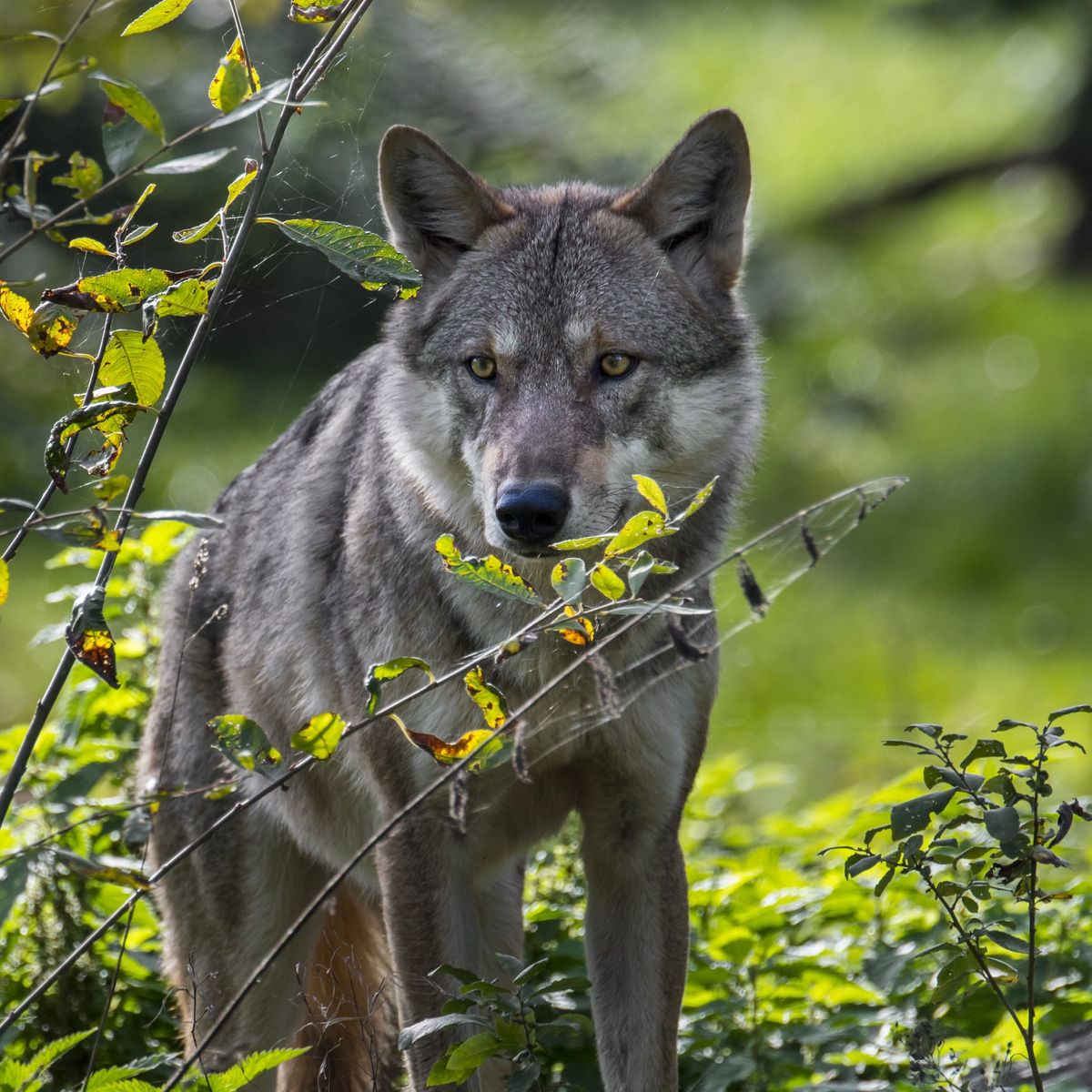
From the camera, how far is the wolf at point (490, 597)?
3832mm

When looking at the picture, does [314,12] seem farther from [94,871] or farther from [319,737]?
[94,871]

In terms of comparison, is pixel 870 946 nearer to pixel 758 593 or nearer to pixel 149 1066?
pixel 758 593

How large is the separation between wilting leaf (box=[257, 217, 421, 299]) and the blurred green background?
62.6 inches

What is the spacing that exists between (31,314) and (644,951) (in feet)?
7.52

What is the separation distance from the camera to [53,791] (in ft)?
13.9

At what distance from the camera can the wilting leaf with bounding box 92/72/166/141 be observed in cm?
243

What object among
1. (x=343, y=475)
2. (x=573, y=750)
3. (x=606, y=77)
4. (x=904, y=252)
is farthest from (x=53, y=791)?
(x=904, y=252)

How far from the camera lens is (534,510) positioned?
3.41 m

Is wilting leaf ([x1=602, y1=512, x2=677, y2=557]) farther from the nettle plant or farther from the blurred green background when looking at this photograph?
the blurred green background

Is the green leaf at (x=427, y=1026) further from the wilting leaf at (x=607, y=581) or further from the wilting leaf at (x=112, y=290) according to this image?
the wilting leaf at (x=112, y=290)

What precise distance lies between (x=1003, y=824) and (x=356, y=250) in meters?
1.57

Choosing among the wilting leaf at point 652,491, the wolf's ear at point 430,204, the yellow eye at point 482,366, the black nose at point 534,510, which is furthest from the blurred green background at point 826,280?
the wilting leaf at point 652,491

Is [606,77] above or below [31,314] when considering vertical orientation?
above

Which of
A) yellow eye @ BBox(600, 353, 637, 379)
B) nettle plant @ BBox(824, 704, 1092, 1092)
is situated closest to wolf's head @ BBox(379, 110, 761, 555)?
yellow eye @ BBox(600, 353, 637, 379)
